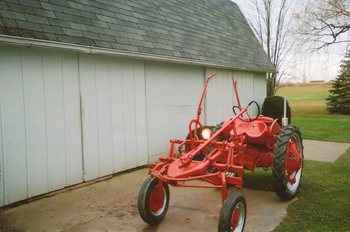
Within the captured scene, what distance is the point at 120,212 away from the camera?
610 cm

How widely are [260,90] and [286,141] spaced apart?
38.2 ft

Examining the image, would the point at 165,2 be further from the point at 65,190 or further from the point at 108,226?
the point at 108,226

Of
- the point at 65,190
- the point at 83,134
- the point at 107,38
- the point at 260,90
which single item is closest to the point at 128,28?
the point at 107,38

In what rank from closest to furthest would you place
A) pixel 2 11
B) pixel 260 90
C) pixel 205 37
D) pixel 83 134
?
pixel 2 11 < pixel 83 134 < pixel 205 37 < pixel 260 90

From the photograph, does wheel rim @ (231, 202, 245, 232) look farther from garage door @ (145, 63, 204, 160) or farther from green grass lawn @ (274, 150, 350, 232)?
garage door @ (145, 63, 204, 160)

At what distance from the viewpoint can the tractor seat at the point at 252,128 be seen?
638 cm

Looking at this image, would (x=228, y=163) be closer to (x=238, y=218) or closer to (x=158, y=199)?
(x=238, y=218)

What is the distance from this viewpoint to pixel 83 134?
308 inches

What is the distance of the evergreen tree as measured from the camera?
28.3 meters

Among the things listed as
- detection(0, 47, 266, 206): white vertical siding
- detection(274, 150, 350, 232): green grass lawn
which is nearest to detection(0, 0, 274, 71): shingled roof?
detection(0, 47, 266, 206): white vertical siding

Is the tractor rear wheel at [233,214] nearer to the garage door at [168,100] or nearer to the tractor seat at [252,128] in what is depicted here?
the tractor seat at [252,128]

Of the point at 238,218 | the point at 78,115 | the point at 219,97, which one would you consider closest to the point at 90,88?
the point at 78,115

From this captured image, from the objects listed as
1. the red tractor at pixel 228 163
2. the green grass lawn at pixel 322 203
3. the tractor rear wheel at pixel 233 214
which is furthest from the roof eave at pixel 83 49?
the green grass lawn at pixel 322 203

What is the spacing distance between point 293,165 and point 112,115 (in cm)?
393
